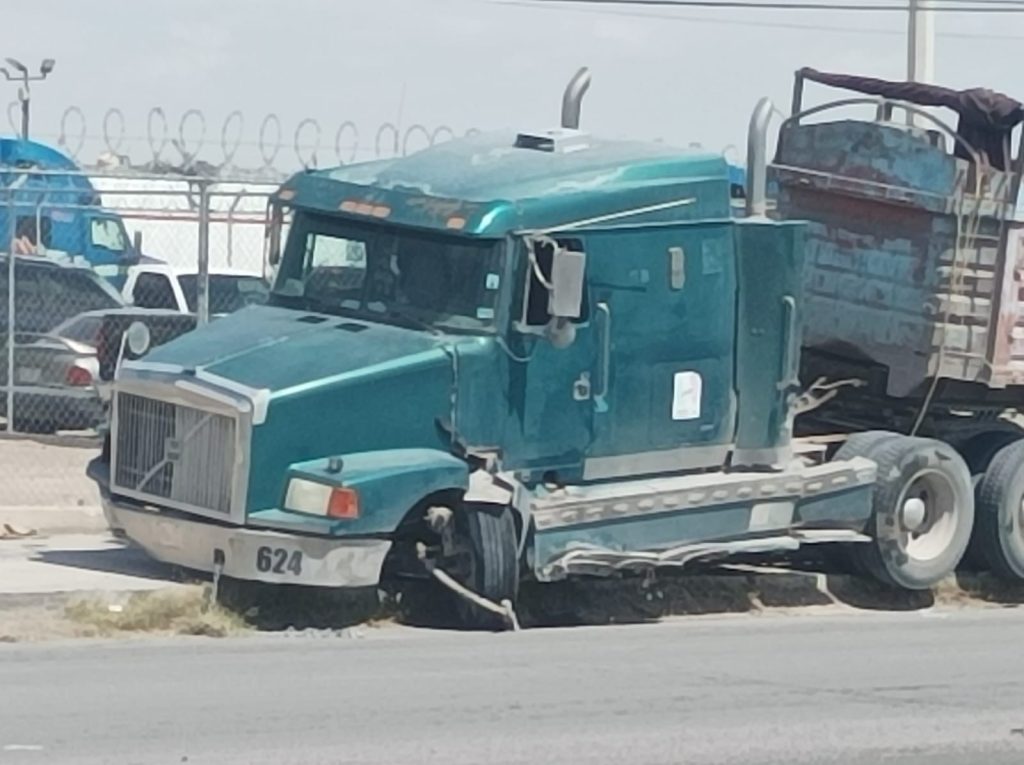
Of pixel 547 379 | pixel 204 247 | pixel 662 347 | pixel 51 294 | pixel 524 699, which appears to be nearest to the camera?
pixel 524 699

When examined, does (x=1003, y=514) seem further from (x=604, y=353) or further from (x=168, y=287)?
(x=168, y=287)

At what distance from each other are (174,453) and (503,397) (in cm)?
193

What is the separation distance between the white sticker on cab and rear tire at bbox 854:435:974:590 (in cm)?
149

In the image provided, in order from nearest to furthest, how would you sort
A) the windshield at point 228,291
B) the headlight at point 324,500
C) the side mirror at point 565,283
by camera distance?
1. the headlight at point 324,500
2. the side mirror at point 565,283
3. the windshield at point 228,291

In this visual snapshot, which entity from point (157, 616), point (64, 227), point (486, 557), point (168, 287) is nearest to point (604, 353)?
point (486, 557)

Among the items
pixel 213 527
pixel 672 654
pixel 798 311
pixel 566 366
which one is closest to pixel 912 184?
pixel 798 311

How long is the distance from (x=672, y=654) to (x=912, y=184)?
182 inches

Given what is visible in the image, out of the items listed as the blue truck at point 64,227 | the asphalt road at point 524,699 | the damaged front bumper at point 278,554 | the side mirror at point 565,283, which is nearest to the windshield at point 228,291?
the blue truck at point 64,227

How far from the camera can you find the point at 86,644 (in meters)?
12.2

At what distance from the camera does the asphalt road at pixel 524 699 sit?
30.7 feet

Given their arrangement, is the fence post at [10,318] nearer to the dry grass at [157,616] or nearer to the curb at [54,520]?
the curb at [54,520]

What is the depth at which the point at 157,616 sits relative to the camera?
1255 centimetres

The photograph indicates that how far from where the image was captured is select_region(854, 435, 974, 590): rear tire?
14.7 metres

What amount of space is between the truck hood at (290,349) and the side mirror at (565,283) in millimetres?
603
